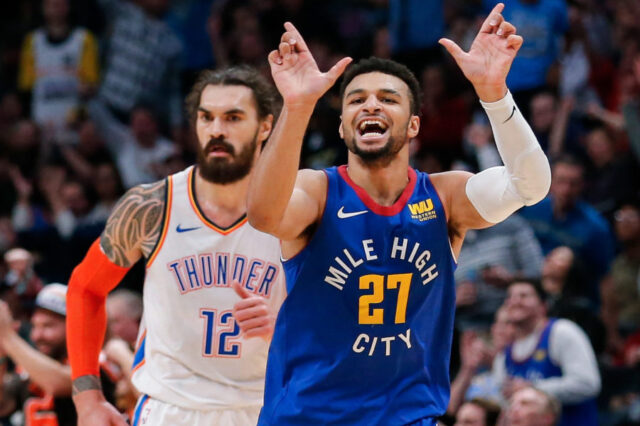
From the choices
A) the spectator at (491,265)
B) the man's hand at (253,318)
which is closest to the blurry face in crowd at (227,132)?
the man's hand at (253,318)

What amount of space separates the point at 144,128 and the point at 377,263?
284 inches

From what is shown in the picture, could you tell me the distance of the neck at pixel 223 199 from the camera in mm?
4812

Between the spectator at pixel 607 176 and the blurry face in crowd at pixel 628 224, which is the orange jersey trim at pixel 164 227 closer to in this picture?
the blurry face in crowd at pixel 628 224

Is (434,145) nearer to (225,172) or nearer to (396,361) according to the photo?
(225,172)

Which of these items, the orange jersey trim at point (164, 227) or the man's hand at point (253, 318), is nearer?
the man's hand at point (253, 318)

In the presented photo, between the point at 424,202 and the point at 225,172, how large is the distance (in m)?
1.19

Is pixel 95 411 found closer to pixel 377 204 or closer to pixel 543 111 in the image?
pixel 377 204

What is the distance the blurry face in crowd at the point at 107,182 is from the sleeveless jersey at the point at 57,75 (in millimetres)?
1316

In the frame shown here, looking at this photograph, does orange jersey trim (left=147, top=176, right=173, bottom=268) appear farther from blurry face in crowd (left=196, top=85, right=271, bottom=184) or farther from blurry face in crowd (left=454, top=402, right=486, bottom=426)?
blurry face in crowd (left=454, top=402, right=486, bottom=426)

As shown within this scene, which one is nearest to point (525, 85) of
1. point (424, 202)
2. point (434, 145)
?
point (434, 145)

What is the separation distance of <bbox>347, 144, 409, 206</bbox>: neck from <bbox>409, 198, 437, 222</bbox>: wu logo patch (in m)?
0.08

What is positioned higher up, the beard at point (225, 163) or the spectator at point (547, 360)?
the beard at point (225, 163)

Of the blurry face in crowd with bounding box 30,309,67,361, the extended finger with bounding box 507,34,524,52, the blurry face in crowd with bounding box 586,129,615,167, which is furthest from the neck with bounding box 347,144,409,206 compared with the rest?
the blurry face in crowd with bounding box 586,129,615,167

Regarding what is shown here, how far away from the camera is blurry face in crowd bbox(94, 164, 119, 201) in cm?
1008
